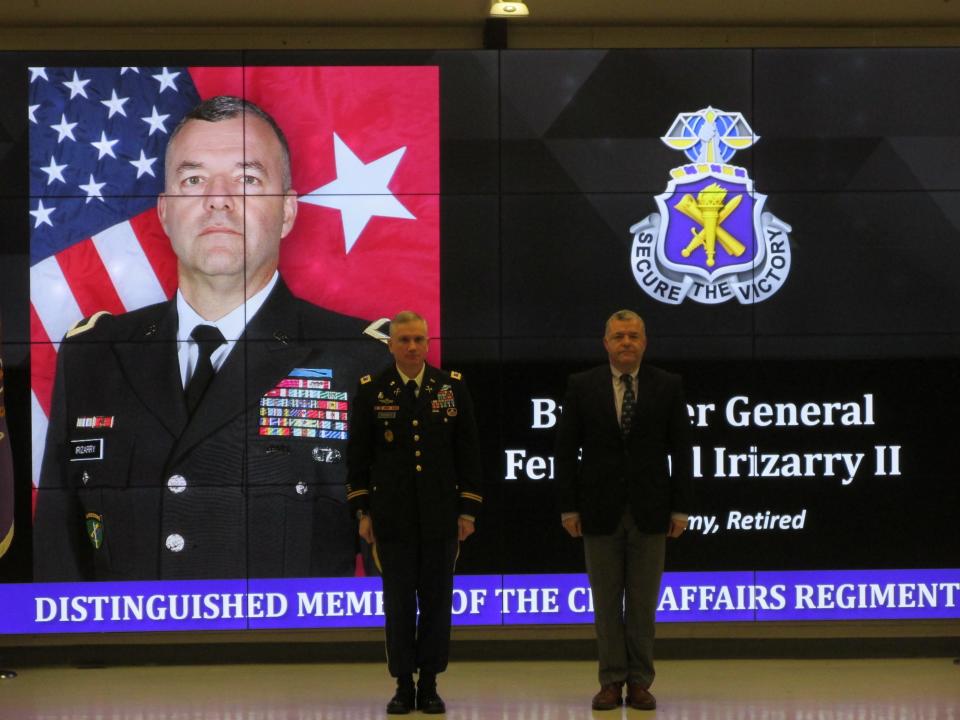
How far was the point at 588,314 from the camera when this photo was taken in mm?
6184

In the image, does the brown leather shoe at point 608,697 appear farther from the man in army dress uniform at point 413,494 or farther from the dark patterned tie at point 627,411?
the dark patterned tie at point 627,411

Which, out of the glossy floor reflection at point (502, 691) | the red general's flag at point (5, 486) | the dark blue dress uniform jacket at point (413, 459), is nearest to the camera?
the dark blue dress uniform jacket at point (413, 459)

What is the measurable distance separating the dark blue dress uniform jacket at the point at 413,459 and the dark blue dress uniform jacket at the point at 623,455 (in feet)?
1.26

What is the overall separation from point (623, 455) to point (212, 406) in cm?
209

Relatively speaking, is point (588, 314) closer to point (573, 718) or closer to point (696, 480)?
point (696, 480)

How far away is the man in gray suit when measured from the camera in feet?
16.3

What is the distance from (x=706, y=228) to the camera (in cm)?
619

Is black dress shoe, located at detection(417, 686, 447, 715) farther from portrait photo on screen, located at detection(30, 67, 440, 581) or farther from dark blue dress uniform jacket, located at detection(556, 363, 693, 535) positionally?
portrait photo on screen, located at detection(30, 67, 440, 581)

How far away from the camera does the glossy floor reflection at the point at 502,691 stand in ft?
16.7

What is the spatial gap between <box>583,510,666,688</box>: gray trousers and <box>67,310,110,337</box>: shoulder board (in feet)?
8.40

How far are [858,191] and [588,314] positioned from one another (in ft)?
4.57

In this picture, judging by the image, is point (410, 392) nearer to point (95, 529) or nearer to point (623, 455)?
point (623, 455)

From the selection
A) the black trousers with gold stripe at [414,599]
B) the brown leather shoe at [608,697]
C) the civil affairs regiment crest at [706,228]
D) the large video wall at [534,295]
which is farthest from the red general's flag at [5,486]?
the civil affairs regiment crest at [706,228]

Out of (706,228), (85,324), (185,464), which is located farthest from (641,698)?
(85,324)
